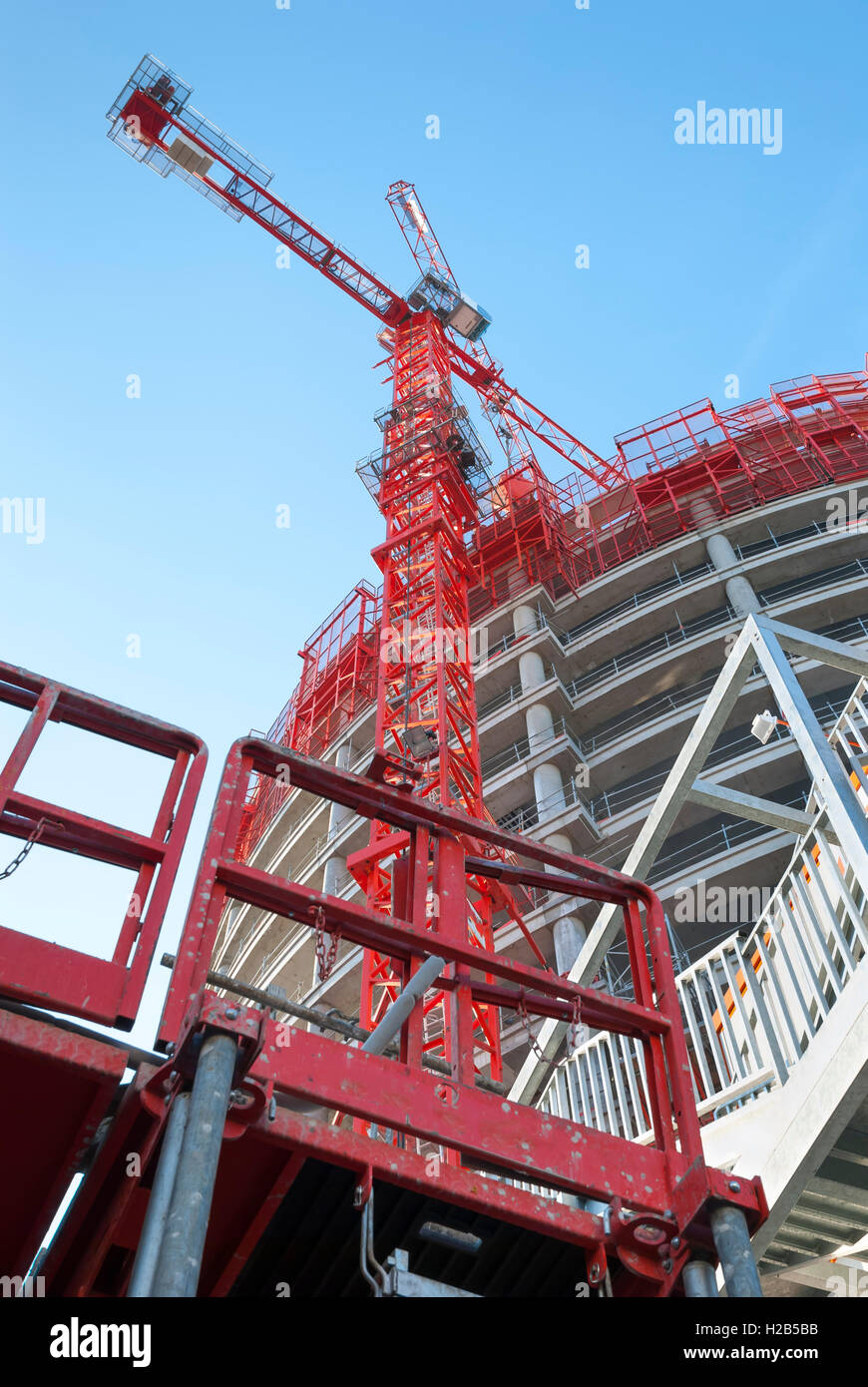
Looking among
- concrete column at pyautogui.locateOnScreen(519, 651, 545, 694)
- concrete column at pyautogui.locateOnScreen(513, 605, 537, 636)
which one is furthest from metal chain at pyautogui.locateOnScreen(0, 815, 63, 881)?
concrete column at pyautogui.locateOnScreen(513, 605, 537, 636)

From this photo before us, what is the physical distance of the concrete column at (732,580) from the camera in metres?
28.2

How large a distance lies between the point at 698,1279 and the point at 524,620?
1036 inches

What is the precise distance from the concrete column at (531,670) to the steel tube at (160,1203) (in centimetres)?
2410

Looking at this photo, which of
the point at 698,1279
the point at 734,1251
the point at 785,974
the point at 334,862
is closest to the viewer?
the point at 734,1251

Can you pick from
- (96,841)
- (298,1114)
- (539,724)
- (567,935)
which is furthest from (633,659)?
(298,1114)

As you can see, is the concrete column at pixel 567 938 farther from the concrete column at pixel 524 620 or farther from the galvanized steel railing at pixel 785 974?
the galvanized steel railing at pixel 785 974

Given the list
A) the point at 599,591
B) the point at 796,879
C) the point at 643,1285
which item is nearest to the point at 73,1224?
the point at 643,1285

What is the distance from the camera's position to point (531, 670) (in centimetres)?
2988

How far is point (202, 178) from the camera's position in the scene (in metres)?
42.1

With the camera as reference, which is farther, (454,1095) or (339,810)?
(339,810)

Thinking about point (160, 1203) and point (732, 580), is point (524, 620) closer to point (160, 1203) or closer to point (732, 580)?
point (732, 580)

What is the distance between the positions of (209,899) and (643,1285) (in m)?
2.86

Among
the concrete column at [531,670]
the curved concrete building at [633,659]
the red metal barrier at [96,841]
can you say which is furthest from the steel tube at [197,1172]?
the concrete column at [531,670]
